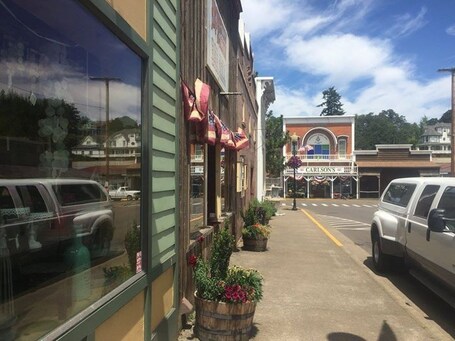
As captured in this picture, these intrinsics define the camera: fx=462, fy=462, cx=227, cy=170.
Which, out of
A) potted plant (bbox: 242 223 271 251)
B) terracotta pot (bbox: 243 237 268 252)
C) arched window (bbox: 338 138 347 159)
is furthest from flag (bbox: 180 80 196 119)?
arched window (bbox: 338 138 347 159)

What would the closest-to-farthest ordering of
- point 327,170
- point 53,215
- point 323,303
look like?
1. point 53,215
2. point 323,303
3. point 327,170

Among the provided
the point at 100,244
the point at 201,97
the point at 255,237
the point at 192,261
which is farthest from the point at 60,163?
the point at 255,237

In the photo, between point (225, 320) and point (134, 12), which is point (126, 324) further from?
point (134, 12)

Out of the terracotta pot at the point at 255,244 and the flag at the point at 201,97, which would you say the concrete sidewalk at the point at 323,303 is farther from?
the flag at the point at 201,97

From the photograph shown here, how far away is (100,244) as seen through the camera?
3.20m

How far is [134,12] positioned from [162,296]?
2.66 m

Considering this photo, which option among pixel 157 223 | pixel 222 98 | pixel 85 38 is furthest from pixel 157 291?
pixel 222 98

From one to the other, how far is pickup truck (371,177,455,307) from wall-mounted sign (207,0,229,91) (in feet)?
12.9

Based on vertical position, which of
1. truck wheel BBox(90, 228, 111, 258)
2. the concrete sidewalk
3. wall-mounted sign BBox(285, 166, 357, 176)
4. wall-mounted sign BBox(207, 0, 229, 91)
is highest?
wall-mounted sign BBox(207, 0, 229, 91)

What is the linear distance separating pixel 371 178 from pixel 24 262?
5308cm

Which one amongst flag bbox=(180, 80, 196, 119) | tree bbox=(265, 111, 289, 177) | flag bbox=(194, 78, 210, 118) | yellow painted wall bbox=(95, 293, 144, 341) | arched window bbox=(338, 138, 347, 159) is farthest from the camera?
arched window bbox=(338, 138, 347, 159)

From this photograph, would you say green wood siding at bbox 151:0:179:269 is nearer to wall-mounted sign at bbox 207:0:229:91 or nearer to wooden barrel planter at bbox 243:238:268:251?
wall-mounted sign at bbox 207:0:229:91

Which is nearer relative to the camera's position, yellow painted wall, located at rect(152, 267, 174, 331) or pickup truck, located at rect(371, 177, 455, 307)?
yellow painted wall, located at rect(152, 267, 174, 331)

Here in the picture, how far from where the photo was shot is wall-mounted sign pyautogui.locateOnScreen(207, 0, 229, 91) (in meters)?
7.22
